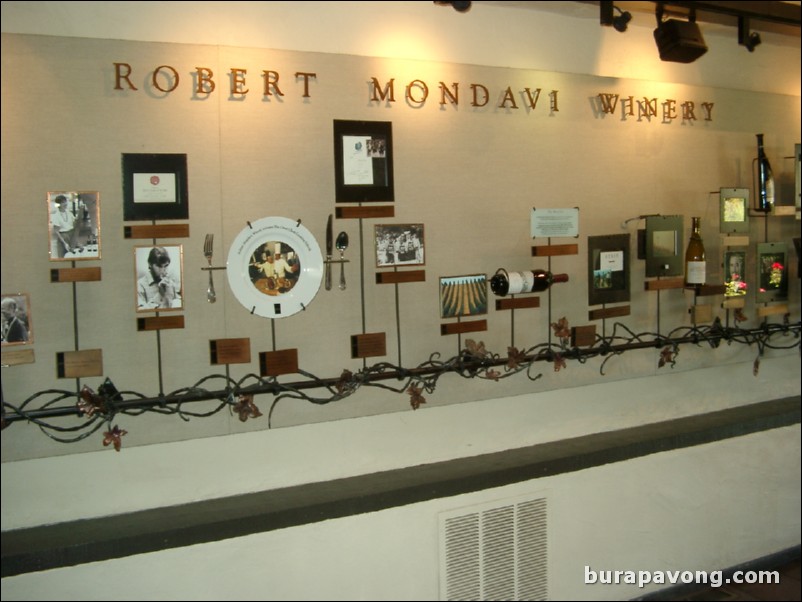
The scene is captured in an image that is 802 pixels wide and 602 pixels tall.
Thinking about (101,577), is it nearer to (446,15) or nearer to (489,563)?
(489,563)

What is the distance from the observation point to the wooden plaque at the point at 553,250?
3008 mm

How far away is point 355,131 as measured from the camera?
104 inches

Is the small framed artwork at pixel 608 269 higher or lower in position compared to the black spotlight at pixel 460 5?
lower

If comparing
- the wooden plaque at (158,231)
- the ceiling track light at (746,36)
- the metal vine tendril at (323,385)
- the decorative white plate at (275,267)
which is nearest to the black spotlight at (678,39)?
the ceiling track light at (746,36)

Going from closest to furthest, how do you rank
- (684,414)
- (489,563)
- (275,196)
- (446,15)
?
1. (275,196)
2. (446,15)
3. (489,563)
4. (684,414)

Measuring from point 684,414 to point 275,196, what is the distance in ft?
8.35

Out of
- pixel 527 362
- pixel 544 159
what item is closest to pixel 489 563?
pixel 527 362

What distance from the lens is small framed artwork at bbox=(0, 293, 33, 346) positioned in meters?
2.18

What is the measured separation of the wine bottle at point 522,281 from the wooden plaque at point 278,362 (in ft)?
3.08

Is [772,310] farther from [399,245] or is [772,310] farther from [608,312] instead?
[399,245]

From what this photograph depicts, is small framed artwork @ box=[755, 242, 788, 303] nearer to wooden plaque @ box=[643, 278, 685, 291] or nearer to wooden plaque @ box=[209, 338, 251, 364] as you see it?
wooden plaque @ box=[643, 278, 685, 291]

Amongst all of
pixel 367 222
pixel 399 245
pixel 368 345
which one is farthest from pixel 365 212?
pixel 368 345

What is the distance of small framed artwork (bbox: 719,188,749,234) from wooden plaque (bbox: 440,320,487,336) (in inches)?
61.7

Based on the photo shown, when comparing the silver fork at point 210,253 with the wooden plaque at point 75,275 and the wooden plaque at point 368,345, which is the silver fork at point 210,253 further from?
the wooden plaque at point 368,345
